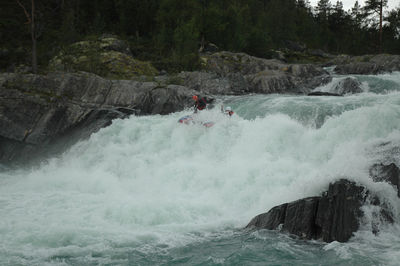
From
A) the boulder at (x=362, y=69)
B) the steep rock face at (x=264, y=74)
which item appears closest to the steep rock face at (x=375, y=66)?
the boulder at (x=362, y=69)

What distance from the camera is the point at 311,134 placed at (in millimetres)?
12688

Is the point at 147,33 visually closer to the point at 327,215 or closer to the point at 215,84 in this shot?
the point at 215,84

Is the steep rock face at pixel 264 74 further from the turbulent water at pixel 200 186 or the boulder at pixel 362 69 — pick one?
the turbulent water at pixel 200 186

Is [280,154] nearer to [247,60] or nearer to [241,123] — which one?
[241,123]

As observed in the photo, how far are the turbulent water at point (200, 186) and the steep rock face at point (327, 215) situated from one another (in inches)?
10.5

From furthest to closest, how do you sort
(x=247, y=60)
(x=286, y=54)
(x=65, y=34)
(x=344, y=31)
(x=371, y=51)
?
(x=344, y=31) < (x=371, y=51) < (x=286, y=54) < (x=247, y=60) < (x=65, y=34)

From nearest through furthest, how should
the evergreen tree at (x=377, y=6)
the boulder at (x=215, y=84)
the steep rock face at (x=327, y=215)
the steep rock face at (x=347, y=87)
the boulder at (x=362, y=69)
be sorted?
the steep rock face at (x=327, y=215) < the steep rock face at (x=347, y=87) < the boulder at (x=215, y=84) < the boulder at (x=362, y=69) < the evergreen tree at (x=377, y=6)

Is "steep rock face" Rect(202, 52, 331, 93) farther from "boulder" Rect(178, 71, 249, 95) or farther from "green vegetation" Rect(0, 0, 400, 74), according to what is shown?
"green vegetation" Rect(0, 0, 400, 74)

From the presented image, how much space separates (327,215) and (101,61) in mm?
22992

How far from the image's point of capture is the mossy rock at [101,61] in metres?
25.4

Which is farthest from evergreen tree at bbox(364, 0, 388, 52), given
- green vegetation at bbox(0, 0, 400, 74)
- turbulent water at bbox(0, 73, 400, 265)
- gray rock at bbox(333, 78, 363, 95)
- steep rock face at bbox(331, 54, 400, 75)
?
turbulent water at bbox(0, 73, 400, 265)

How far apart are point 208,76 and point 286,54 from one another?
27.7 meters

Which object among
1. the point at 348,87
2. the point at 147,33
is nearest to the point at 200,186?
the point at 348,87

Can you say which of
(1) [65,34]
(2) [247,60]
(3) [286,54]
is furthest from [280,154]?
(3) [286,54]
